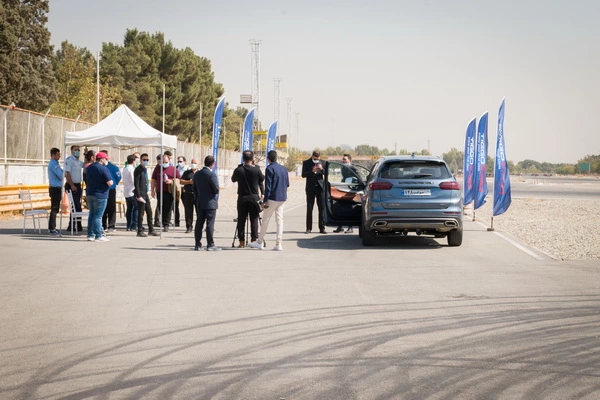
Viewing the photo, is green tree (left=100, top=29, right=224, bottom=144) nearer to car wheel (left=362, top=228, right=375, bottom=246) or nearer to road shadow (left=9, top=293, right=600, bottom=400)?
car wheel (left=362, top=228, right=375, bottom=246)

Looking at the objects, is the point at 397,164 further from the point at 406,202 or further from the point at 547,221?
the point at 547,221

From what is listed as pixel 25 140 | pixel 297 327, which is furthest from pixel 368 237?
pixel 25 140

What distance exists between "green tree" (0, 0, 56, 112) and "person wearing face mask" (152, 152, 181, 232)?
43935 mm

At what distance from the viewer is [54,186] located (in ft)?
66.1

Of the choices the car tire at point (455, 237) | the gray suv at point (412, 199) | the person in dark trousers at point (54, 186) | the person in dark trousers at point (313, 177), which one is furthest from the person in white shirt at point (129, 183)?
the car tire at point (455, 237)

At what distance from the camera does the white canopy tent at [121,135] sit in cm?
2033

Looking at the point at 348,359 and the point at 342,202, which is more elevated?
the point at 342,202

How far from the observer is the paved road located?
20.2 ft

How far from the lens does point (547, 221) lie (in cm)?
2759

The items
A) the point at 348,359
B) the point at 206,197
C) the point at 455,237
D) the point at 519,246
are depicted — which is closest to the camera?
the point at 348,359

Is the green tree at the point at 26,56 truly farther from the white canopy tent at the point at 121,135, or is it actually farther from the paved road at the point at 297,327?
the paved road at the point at 297,327

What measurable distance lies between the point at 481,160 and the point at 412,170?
941cm

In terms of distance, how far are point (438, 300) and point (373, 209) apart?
6673 mm

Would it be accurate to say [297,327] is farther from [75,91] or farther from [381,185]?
[75,91]
